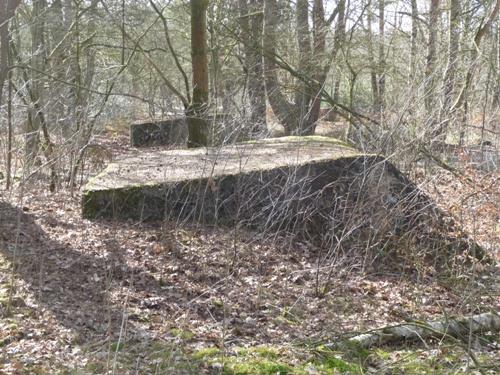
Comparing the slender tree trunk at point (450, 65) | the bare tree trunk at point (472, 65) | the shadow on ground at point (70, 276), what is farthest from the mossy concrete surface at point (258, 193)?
the bare tree trunk at point (472, 65)

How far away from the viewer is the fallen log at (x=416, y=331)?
4.95 m

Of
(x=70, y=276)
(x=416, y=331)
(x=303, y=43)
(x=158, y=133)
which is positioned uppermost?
(x=303, y=43)

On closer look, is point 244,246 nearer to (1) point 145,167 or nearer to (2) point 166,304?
(2) point 166,304

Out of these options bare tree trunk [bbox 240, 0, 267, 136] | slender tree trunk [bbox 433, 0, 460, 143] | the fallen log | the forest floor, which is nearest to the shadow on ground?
the forest floor

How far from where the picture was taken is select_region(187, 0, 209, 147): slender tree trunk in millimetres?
10398

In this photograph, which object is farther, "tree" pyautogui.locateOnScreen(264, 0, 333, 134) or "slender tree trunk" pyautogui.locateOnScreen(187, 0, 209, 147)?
"tree" pyautogui.locateOnScreen(264, 0, 333, 134)

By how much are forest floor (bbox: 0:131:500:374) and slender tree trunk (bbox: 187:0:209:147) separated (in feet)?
10.4

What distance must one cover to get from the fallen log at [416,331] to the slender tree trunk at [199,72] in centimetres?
584

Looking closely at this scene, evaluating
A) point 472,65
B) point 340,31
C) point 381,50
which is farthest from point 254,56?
point 472,65

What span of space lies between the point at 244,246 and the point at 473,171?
2.61 m

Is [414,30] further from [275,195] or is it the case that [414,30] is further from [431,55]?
[275,195]

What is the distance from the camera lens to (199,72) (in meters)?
10.6

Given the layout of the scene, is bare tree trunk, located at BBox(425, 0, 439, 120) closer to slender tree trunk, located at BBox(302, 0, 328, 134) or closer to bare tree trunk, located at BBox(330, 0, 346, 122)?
bare tree trunk, located at BBox(330, 0, 346, 122)

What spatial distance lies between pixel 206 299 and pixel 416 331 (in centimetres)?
177
